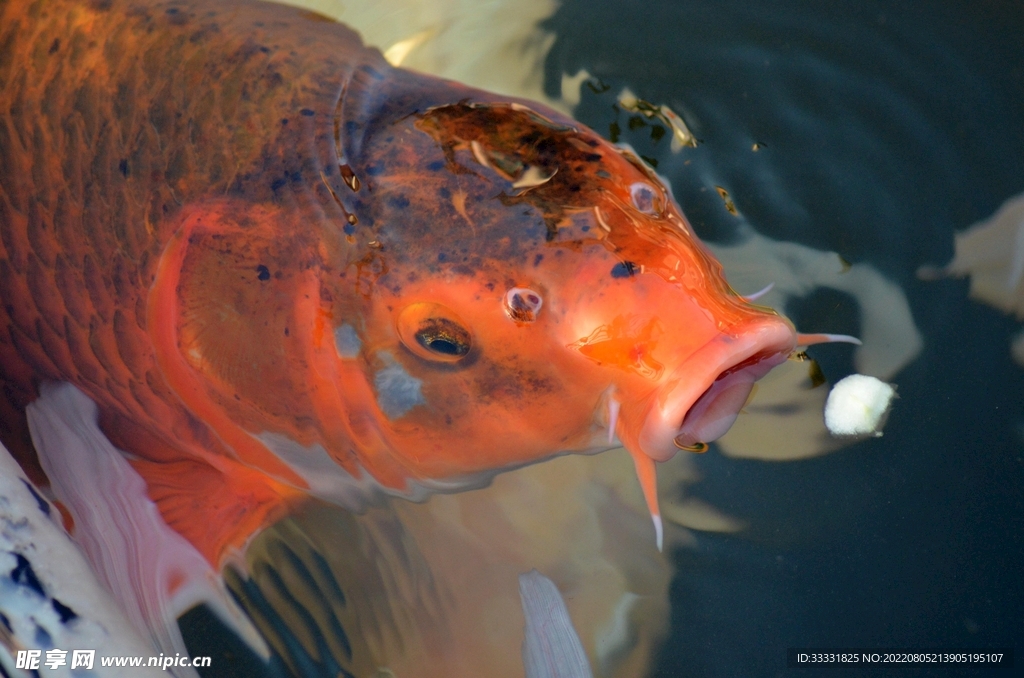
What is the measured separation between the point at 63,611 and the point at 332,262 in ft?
2.40

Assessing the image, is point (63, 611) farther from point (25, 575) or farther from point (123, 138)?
point (123, 138)

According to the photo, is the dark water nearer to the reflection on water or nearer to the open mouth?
the reflection on water

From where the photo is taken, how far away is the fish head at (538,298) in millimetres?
1325

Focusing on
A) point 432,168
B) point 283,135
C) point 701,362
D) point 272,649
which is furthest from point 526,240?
point 272,649

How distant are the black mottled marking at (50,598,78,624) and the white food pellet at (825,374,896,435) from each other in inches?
65.4

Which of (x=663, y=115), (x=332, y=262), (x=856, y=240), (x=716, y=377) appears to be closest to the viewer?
(x=716, y=377)

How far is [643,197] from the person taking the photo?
1454 millimetres

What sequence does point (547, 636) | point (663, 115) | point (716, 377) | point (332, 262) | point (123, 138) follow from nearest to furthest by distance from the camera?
point (716, 377) < point (332, 262) < point (123, 138) < point (547, 636) < point (663, 115)

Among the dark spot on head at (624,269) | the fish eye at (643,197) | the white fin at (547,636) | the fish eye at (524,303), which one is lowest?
the white fin at (547,636)

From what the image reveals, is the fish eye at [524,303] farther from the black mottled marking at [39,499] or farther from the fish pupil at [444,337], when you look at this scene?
the black mottled marking at [39,499]

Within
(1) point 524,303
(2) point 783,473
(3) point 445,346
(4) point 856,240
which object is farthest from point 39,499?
(4) point 856,240

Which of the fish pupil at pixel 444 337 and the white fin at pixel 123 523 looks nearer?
the fish pupil at pixel 444 337

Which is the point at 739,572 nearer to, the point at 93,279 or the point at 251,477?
the point at 251,477

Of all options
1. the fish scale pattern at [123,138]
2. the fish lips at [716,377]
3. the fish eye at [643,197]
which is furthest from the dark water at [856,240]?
the fish scale pattern at [123,138]
